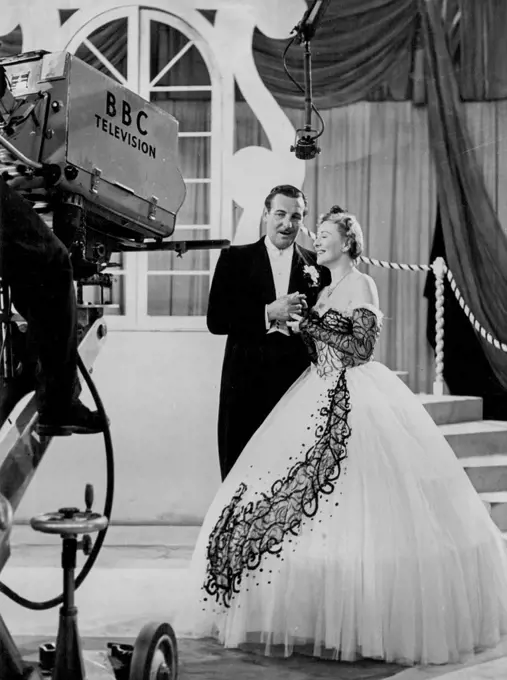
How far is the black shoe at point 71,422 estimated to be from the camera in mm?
1936

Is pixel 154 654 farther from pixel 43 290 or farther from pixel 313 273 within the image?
pixel 313 273

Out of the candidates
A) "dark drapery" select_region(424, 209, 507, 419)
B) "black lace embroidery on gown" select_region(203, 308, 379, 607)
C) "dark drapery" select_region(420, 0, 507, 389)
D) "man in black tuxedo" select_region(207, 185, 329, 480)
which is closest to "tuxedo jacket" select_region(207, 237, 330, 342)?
"man in black tuxedo" select_region(207, 185, 329, 480)

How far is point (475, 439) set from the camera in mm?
4168

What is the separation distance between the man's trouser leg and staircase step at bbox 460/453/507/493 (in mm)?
2599

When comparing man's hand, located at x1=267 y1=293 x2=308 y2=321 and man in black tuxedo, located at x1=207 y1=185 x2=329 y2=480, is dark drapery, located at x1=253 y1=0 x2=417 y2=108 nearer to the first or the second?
man in black tuxedo, located at x1=207 y1=185 x2=329 y2=480

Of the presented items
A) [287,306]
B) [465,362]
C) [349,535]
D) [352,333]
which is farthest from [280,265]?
[465,362]

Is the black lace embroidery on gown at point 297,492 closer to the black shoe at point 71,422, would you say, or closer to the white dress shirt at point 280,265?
the white dress shirt at point 280,265

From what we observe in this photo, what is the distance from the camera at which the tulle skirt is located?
2.46 meters

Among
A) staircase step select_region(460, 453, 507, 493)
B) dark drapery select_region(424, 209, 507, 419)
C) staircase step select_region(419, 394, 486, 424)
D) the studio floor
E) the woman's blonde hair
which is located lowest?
the studio floor

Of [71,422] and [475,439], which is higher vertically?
[71,422]

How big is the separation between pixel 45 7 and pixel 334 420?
284cm

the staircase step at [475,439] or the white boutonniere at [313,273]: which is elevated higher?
the white boutonniere at [313,273]

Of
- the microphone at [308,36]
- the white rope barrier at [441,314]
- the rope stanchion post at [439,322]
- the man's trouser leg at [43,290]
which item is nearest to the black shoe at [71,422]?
the man's trouser leg at [43,290]

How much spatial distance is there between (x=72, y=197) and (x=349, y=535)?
1299mm
